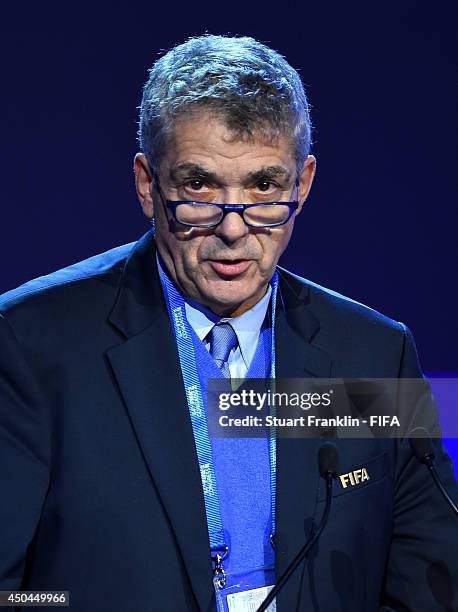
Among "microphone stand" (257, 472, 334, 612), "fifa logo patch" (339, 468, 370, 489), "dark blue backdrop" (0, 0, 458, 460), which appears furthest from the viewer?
"dark blue backdrop" (0, 0, 458, 460)

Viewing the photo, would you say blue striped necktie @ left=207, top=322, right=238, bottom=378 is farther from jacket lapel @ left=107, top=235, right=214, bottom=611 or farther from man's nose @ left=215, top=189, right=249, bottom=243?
man's nose @ left=215, top=189, right=249, bottom=243

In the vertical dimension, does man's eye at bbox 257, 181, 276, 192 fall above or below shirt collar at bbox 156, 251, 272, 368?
above

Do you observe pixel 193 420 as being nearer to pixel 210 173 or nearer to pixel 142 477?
pixel 142 477

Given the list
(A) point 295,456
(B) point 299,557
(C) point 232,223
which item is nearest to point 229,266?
(C) point 232,223

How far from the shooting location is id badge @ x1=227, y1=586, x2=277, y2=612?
149cm

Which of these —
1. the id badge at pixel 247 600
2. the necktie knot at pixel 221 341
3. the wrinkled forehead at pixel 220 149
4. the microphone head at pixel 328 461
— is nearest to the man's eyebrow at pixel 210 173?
the wrinkled forehead at pixel 220 149

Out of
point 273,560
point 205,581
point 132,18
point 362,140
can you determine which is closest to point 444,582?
point 273,560

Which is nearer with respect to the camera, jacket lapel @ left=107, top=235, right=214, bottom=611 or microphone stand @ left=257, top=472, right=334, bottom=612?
microphone stand @ left=257, top=472, right=334, bottom=612

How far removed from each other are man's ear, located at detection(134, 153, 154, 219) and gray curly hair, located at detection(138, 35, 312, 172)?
0.10 ft

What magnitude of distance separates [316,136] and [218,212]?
3.74 feet

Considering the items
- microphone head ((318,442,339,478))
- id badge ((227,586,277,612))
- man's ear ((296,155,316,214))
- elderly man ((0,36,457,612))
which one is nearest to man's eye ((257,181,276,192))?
elderly man ((0,36,457,612))

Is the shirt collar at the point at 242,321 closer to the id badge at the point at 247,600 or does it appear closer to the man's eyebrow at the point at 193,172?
the man's eyebrow at the point at 193,172

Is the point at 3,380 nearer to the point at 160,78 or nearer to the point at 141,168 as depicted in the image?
the point at 141,168

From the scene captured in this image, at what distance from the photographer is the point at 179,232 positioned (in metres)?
1.58
